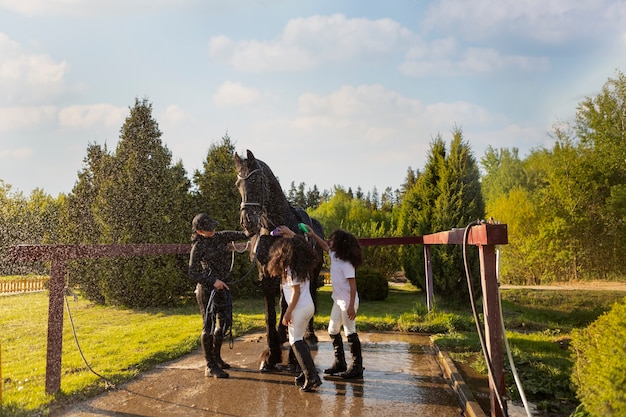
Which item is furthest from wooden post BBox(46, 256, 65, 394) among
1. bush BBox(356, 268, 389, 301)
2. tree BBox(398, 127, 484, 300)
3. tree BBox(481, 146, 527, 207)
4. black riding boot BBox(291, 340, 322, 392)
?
tree BBox(481, 146, 527, 207)

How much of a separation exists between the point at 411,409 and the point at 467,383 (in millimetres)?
1037

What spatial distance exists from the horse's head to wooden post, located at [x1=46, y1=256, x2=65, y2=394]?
1914 millimetres

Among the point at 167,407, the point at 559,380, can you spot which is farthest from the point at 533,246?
the point at 167,407

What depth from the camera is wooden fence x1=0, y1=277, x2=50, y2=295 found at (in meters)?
20.8

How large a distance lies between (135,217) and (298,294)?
929 centimetres

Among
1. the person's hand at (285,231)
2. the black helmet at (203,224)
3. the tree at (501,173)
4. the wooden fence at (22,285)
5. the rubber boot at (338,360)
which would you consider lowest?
the wooden fence at (22,285)

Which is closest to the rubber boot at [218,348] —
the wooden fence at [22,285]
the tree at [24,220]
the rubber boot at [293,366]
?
the rubber boot at [293,366]

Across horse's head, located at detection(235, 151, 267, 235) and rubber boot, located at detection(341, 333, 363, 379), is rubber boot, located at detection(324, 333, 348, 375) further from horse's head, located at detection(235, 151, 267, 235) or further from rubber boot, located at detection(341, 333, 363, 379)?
horse's head, located at detection(235, 151, 267, 235)

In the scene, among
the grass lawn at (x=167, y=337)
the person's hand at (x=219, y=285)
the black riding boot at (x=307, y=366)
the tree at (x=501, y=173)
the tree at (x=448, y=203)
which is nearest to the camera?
the black riding boot at (x=307, y=366)

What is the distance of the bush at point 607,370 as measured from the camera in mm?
2619

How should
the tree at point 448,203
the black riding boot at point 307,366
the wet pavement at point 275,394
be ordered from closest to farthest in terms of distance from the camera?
1. the wet pavement at point 275,394
2. the black riding boot at point 307,366
3. the tree at point 448,203

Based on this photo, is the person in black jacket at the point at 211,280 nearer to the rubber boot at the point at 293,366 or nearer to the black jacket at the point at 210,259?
the black jacket at the point at 210,259

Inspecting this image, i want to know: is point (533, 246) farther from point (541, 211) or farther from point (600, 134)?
point (600, 134)

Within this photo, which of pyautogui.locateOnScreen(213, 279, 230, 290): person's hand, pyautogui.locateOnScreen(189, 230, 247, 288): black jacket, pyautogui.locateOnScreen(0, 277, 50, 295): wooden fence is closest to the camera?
pyautogui.locateOnScreen(213, 279, 230, 290): person's hand
